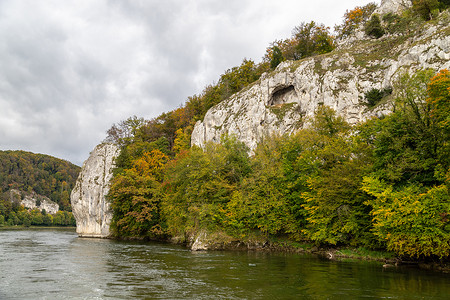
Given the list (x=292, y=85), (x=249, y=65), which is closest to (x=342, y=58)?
(x=292, y=85)

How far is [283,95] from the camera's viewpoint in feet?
191

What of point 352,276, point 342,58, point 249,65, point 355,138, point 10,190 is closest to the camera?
point 352,276

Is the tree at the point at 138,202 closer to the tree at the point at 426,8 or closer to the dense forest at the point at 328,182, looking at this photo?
the dense forest at the point at 328,182

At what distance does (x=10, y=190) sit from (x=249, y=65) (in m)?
157

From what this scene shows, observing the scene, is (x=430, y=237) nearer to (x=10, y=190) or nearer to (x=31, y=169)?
(x=10, y=190)

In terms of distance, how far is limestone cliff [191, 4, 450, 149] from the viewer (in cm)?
4153

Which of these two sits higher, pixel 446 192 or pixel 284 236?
pixel 446 192

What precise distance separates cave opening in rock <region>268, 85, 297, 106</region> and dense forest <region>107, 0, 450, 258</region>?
13.8 meters

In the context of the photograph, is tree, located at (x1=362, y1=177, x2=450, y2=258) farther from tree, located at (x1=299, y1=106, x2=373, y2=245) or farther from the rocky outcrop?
the rocky outcrop

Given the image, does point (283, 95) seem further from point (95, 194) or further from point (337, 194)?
point (95, 194)

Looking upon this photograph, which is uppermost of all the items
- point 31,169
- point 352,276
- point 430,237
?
point 31,169

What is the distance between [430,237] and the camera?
18.2 meters

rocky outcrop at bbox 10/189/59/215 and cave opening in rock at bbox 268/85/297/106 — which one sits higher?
cave opening in rock at bbox 268/85/297/106

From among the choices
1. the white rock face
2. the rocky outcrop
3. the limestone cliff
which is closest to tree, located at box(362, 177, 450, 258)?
the limestone cliff
